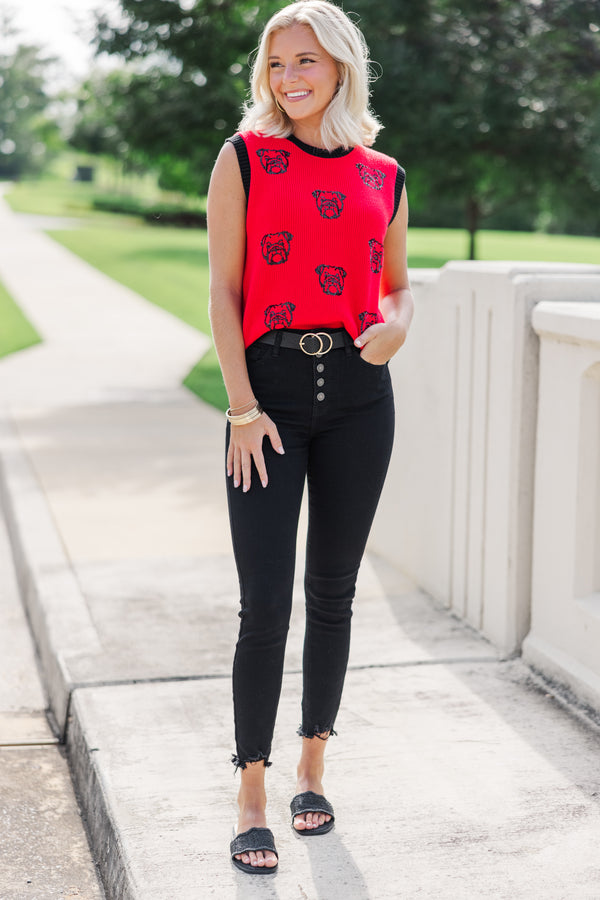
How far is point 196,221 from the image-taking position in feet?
162

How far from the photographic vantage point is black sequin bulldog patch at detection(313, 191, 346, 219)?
8.50 feet

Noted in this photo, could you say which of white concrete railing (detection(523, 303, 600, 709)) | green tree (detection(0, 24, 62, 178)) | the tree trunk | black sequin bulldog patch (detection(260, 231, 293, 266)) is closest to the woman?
black sequin bulldog patch (detection(260, 231, 293, 266))

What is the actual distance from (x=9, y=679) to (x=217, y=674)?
3.04 ft

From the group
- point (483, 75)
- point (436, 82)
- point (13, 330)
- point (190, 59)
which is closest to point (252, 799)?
point (436, 82)

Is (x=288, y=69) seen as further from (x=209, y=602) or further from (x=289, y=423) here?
(x=209, y=602)

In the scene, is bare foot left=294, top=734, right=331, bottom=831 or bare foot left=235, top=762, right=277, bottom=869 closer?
bare foot left=235, top=762, right=277, bottom=869

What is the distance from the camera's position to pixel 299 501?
8.84ft

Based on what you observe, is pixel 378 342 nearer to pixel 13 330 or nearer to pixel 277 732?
pixel 277 732

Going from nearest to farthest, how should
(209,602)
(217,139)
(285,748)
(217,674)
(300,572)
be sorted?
(285,748)
(217,674)
(209,602)
(300,572)
(217,139)

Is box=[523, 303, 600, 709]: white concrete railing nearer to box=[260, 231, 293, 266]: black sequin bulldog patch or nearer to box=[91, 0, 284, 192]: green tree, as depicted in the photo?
box=[260, 231, 293, 266]: black sequin bulldog patch

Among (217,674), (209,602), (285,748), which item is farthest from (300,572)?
(285,748)

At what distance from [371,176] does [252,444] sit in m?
0.68

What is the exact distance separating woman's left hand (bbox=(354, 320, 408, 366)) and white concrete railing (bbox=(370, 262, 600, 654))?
129 centimetres

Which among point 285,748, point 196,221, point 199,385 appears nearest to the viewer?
point 285,748
